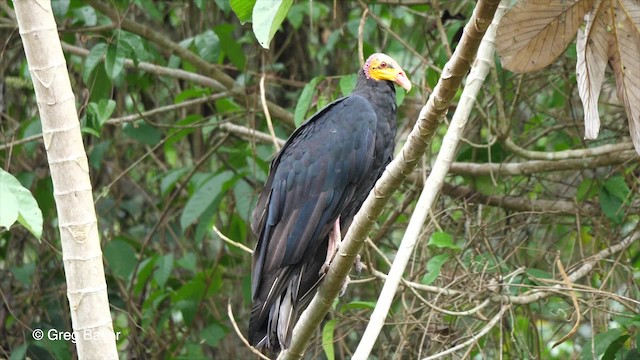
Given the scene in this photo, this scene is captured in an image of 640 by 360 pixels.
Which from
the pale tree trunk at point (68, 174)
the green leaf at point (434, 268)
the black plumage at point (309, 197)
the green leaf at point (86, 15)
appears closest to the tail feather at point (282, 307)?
the black plumage at point (309, 197)

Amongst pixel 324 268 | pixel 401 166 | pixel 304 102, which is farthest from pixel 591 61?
pixel 304 102

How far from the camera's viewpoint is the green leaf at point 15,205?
56.3 inches

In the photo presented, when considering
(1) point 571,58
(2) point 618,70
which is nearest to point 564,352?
(1) point 571,58

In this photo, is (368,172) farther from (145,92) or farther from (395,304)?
(145,92)

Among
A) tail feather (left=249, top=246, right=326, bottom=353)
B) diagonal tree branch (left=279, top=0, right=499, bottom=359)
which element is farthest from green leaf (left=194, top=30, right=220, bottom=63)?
diagonal tree branch (left=279, top=0, right=499, bottom=359)

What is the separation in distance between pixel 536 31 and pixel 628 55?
17 cm

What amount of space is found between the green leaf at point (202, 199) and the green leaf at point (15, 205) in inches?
89.2

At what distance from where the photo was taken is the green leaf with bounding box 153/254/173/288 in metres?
3.99

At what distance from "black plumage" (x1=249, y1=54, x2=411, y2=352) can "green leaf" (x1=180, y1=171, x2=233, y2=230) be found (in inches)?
30.5

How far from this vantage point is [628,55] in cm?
151

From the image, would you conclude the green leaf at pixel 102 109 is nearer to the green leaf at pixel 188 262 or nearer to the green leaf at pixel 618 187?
the green leaf at pixel 188 262

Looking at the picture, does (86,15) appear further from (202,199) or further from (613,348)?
(613,348)

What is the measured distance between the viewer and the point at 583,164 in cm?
365

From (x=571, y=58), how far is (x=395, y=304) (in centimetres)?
137
